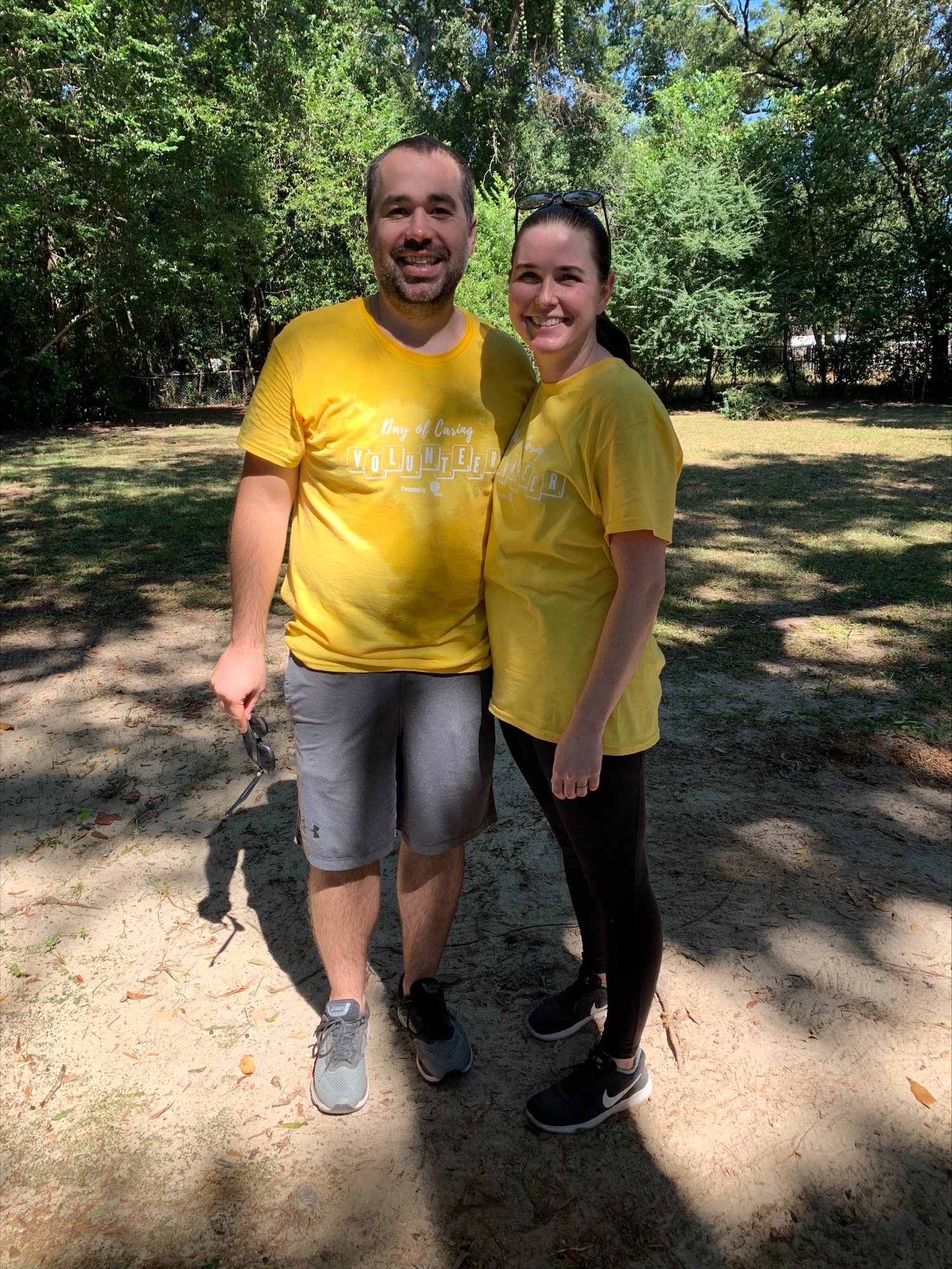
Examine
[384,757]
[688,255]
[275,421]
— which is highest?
[688,255]

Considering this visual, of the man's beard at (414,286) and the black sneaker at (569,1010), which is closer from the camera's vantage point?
the man's beard at (414,286)

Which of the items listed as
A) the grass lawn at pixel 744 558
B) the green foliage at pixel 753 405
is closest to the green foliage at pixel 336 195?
A: the green foliage at pixel 753 405

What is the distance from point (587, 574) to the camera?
1.78 meters

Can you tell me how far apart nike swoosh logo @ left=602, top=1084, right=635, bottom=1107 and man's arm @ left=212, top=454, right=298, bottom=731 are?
1.22 m

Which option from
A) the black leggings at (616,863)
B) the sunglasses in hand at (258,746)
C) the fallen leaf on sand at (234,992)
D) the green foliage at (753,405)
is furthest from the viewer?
the green foliage at (753,405)

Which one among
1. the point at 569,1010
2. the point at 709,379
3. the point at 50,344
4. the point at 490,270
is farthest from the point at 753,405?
the point at 569,1010

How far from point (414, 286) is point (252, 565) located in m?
0.70

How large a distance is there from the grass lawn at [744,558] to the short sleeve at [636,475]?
3111 mm

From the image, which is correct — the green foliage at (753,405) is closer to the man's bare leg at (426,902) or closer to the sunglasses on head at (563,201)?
the sunglasses on head at (563,201)

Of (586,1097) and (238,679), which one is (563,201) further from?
(586,1097)

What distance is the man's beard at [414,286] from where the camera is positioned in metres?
1.93

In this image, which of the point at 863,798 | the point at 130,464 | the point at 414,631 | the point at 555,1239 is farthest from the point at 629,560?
the point at 130,464

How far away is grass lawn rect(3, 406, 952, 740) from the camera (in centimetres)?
518

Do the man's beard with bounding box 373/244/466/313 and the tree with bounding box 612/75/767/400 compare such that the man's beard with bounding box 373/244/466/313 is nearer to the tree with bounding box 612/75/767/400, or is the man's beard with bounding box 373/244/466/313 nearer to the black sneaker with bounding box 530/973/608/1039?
the black sneaker with bounding box 530/973/608/1039
